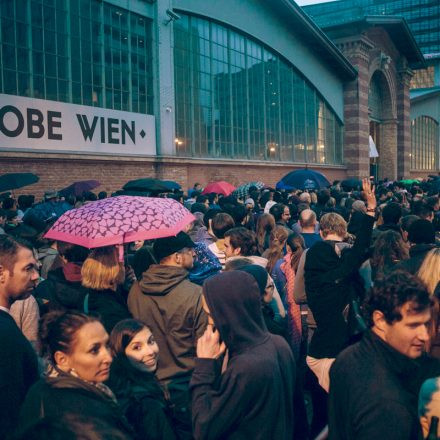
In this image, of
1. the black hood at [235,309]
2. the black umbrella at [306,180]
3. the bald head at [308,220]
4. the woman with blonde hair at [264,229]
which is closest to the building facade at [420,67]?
the black umbrella at [306,180]

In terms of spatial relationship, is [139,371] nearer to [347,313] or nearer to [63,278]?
[63,278]

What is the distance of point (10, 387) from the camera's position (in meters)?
2.42

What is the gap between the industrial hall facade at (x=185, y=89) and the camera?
15.1 meters

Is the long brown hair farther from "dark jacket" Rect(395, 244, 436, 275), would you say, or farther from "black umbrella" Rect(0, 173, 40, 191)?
"black umbrella" Rect(0, 173, 40, 191)

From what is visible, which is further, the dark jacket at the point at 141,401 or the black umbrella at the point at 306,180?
the black umbrella at the point at 306,180

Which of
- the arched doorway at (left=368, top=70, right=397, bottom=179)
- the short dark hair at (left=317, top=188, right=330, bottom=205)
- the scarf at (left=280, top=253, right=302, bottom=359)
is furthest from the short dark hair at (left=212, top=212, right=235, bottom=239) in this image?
the arched doorway at (left=368, top=70, right=397, bottom=179)

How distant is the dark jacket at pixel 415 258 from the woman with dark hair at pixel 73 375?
2864 mm

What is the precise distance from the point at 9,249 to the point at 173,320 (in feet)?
3.66

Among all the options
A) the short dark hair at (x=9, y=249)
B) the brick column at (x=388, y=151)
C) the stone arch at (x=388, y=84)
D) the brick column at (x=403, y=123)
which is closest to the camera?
the short dark hair at (x=9, y=249)

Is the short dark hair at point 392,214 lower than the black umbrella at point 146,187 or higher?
lower

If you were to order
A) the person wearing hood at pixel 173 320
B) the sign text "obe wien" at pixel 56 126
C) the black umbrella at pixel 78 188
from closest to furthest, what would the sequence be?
the person wearing hood at pixel 173 320, the black umbrella at pixel 78 188, the sign text "obe wien" at pixel 56 126

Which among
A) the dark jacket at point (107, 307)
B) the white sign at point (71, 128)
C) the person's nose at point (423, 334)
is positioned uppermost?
the white sign at point (71, 128)

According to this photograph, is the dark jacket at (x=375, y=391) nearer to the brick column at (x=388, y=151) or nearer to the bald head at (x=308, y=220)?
the bald head at (x=308, y=220)

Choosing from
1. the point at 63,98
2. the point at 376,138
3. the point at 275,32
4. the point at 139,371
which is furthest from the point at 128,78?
the point at 376,138
